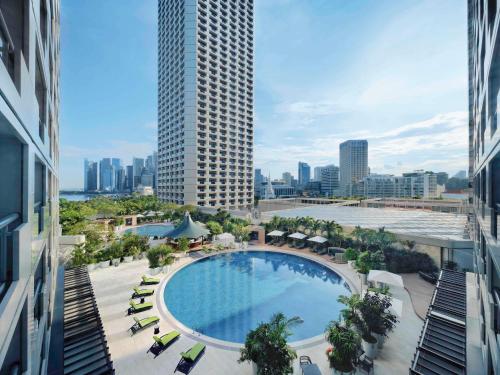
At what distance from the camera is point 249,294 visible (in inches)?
605

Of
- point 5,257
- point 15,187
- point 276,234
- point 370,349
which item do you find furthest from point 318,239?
point 5,257

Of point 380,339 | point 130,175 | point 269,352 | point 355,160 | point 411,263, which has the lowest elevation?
point 380,339

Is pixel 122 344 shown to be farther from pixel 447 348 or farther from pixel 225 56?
pixel 225 56

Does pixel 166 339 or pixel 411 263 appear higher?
pixel 411 263

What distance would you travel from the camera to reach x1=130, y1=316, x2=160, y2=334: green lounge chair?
10407 mm

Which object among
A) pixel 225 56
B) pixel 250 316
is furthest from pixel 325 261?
pixel 225 56

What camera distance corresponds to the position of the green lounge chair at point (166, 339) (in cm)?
932

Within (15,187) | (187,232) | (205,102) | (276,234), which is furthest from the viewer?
(205,102)

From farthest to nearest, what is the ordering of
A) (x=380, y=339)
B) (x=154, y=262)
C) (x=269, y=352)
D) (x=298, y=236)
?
1. (x=298, y=236)
2. (x=154, y=262)
3. (x=380, y=339)
4. (x=269, y=352)

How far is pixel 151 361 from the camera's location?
8680 mm

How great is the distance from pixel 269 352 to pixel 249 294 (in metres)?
8.23

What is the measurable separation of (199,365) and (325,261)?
1438 cm

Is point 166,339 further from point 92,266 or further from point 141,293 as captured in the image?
point 92,266

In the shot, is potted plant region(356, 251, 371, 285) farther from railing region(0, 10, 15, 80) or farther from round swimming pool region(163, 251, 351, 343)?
railing region(0, 10, 15, 80)
